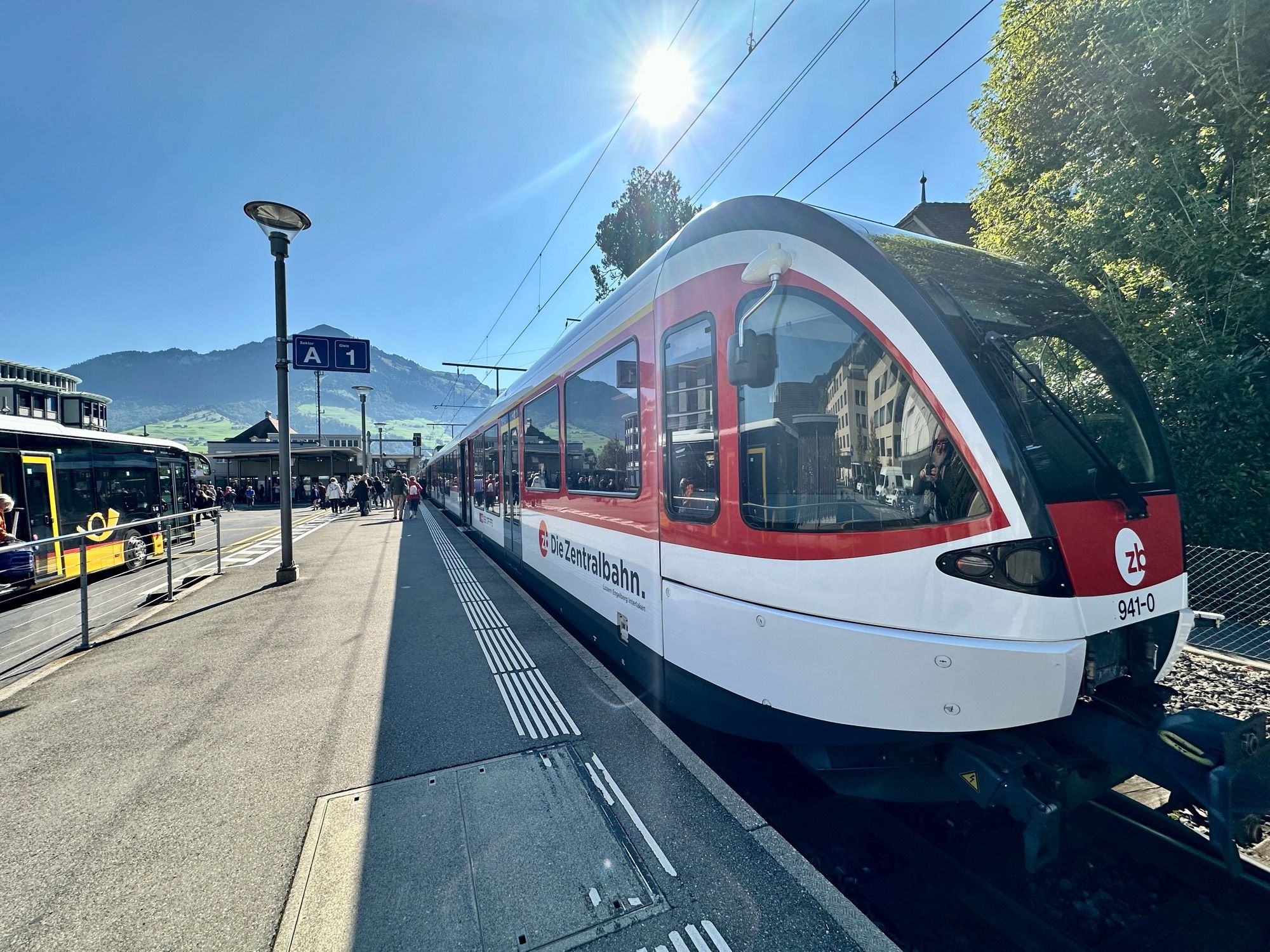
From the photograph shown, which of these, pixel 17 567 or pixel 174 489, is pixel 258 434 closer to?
pixel 174 489

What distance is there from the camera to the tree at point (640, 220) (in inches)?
828

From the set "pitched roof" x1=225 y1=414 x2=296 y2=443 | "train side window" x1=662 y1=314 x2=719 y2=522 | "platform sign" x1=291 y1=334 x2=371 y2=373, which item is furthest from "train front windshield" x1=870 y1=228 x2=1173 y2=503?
"pitched roof" x1=225 y1=414 x2=296 y2=443

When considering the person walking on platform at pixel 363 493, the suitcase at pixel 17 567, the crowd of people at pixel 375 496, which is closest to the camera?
the suitcase at pixel 17 567

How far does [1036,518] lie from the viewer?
208 cm

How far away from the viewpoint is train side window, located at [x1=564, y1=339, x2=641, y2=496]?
12.9 feet

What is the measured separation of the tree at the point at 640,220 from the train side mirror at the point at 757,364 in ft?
64.5

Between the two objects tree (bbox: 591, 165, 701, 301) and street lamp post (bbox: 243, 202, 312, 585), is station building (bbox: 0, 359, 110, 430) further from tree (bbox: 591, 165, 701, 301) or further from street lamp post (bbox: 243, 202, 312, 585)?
tree (bbox: 591, 165, 701, 301)

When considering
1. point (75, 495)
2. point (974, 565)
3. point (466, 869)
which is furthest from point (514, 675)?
point (75, 495)

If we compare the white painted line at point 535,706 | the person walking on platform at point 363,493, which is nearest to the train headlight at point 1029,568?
the white painted line at point 535,706

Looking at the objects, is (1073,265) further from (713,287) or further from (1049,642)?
(1049,642)

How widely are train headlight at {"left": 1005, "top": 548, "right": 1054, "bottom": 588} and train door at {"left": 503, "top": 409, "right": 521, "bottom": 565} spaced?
19.3ft

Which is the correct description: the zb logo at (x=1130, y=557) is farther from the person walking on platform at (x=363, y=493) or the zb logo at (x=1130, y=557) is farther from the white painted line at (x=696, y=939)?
the person walking on platform at (x=363, y=493)

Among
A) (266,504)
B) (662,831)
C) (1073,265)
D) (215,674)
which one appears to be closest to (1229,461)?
(1073,265)

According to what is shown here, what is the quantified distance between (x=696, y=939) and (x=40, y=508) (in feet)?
36.4
